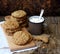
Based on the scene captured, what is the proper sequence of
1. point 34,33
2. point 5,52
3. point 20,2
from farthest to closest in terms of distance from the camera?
point 20,2 → point 34,33 → point 5,52

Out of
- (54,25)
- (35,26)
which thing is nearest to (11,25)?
(35,26)

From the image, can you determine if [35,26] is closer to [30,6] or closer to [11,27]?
[11,27]

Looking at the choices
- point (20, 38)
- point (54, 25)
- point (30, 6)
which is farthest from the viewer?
point (30, 6)

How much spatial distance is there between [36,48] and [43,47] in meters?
0.03

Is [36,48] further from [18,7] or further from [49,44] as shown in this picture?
[18,7]

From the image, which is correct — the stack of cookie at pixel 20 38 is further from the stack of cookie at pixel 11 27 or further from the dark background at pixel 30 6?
the dark background at pixel 30 6

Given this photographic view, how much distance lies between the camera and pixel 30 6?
1.14 meters

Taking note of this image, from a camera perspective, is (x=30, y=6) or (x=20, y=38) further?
(x=30, y=6)

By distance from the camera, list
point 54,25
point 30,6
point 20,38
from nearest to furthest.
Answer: point 20,38 → point 54,25 → point 30,6

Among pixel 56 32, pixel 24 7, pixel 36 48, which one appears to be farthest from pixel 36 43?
pixel 24 7

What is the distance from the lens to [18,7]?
1.14 m

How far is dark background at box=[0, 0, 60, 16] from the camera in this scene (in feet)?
3.71

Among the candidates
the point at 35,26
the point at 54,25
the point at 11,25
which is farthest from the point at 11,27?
the point at 54,25

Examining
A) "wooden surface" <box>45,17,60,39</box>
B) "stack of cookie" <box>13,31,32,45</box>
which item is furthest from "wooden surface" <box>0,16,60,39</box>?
"stack of cookie" <box>13,31,32,45</box>
